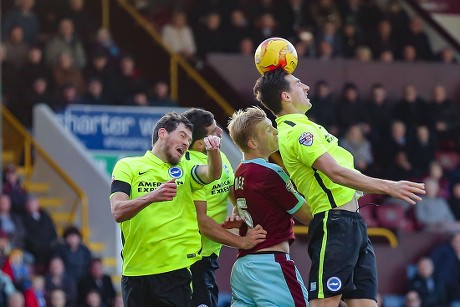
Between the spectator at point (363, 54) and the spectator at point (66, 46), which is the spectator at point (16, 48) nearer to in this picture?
the spectator at point (66, 46)

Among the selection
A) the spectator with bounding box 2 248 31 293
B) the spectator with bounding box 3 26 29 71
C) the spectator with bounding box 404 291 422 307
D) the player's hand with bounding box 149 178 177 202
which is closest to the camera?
the player's hand with bounding box 149 178 177 202

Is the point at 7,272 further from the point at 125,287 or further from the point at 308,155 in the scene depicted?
the point at 308,155

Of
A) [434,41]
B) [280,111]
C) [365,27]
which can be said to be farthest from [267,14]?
[280,111]

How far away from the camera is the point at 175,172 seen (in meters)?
8.73

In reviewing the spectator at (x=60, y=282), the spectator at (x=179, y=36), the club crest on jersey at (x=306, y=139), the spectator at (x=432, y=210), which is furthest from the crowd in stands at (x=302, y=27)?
the club crest on jersey at (x=306, y=139)

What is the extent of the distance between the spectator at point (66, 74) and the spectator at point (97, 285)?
417cm

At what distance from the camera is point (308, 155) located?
8.22 meters

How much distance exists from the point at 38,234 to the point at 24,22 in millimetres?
4639

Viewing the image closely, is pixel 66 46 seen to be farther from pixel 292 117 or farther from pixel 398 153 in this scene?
pixel 292 117

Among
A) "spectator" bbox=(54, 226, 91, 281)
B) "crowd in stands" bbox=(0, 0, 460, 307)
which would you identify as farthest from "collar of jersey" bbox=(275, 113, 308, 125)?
"crowd in stands" bbox=(0, 0, 460, 307)

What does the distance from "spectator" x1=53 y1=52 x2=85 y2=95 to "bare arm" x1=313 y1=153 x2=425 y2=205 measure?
11.2 meters

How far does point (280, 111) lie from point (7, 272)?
690 cm

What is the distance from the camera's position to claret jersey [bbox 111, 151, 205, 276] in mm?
8617

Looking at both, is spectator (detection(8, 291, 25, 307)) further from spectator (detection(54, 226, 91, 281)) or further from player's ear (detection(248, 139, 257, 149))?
player's ear (detection(248, 139, 257, 149))
